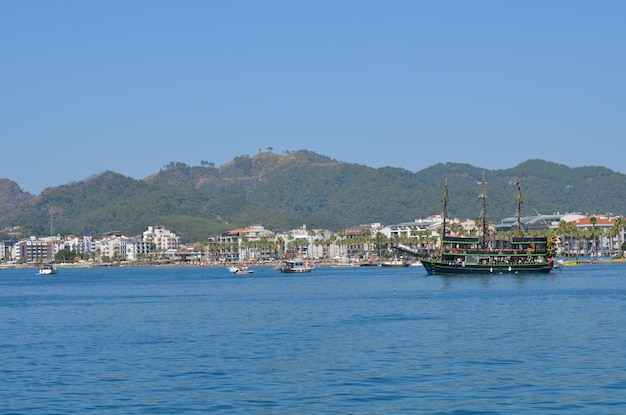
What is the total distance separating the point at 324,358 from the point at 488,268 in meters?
88.0

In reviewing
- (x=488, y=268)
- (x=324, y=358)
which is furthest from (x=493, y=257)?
(x=324, y=358)

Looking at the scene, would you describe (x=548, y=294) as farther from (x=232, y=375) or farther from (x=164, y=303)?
(x=232, y=375)

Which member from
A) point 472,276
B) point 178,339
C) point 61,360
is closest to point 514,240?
point 472,276

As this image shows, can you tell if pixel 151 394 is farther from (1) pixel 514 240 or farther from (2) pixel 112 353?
(1) pixel 514 240

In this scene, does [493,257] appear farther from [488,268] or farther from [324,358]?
[324,358]

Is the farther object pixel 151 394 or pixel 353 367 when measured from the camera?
pixel 353 367

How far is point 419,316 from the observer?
64.2 m

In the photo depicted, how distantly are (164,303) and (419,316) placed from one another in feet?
96.2

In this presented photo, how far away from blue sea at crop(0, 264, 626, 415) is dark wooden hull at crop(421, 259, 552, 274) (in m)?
51.0

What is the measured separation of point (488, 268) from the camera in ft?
425

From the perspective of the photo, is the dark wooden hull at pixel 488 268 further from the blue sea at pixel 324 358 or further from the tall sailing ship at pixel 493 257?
the blue sea at pixel 324 358

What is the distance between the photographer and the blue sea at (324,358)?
112 ft

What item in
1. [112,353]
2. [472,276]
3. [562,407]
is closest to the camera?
[562,407]

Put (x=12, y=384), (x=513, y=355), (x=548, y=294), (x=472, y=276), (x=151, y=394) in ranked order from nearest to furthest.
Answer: (x=151, y=394) → (x=12, y=384) → (x=513, y=355) → (x=548, y=294) → (x=472, y=276)
